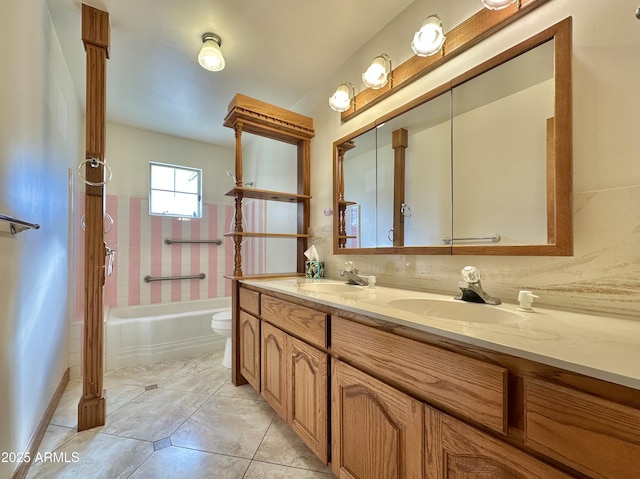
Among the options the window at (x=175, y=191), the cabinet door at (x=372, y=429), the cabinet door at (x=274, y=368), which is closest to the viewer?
the cabinet door at (x=372, y=429)

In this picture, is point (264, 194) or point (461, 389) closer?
point (461, 389)

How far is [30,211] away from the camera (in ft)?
4.16

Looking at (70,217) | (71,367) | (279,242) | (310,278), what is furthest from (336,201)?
(71,367)

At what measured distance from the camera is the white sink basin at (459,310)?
3.02 feet

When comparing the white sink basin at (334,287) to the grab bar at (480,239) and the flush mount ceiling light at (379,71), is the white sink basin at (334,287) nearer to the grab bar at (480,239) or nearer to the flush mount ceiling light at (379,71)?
the grab bar at (480,239)

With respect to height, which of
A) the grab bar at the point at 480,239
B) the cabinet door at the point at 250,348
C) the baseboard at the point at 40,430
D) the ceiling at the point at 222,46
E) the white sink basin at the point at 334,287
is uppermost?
the ceiling at the point at 222,46

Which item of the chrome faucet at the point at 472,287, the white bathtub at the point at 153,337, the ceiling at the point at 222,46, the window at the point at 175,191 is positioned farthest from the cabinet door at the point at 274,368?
the window at the point at 175,191

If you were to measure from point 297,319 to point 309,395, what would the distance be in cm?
33

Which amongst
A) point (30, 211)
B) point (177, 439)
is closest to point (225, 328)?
point (177, 439)

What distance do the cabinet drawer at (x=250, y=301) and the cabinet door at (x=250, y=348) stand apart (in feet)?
0.14

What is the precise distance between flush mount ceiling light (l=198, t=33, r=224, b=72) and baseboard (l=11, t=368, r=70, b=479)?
2.21 meters

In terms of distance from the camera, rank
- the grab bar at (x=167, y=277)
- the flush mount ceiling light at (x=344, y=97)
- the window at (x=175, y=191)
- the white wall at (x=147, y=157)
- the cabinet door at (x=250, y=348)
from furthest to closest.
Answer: the window at (x=175, y=191) < the grab bar at (x=167, y=277) < the white wall at (x=147, y=157) < the flush mount ceiling light at (x=344, y=97) < the cabinet door at (x=250, y=348)

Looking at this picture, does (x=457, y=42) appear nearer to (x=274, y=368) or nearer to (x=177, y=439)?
(x=274, y=368)

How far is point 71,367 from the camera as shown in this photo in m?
2.13
